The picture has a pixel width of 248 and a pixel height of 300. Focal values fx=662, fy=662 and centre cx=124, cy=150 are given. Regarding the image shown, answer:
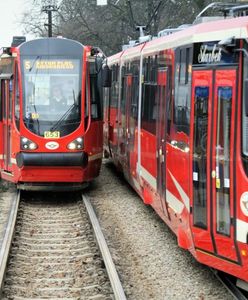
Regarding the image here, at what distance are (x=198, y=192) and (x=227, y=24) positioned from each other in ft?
5.56

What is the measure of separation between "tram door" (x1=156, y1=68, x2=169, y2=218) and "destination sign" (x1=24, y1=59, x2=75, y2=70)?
13.3ft

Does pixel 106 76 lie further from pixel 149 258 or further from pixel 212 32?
pixel 212 32

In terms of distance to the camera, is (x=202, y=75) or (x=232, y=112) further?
(x=202, y=75)

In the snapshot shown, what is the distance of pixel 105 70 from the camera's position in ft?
42.7

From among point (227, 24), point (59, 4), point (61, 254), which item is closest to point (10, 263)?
point (61, 254)

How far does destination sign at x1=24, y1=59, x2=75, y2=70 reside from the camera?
12.9m

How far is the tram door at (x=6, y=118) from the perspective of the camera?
13570mm

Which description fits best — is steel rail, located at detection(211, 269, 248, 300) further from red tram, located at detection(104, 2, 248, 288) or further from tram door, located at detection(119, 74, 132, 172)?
tram door, located at detection(119, 74, 132, 172)

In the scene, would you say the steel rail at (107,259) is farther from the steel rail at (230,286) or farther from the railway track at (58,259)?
the steel rail at (230,286)

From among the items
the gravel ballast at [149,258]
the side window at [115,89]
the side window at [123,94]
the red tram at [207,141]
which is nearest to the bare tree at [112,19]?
the side window at [115,89]

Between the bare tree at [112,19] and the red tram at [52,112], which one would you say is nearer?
the red tram at [52,112]

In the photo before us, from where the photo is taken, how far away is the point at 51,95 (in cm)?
1282

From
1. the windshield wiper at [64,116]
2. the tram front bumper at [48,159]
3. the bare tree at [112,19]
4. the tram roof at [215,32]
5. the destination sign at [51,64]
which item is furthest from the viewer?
the bare tree at [112,19]

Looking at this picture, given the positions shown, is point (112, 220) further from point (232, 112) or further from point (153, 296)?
point (232, 112)
